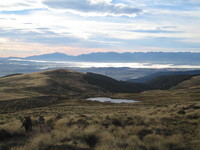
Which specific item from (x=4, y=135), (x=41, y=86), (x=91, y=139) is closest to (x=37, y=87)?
(x=41, y=86)

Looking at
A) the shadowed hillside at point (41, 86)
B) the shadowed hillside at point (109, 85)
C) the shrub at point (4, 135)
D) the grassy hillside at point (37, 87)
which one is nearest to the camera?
the shrub at point (4, 135)

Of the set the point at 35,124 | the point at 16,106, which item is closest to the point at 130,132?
the point at 35,124

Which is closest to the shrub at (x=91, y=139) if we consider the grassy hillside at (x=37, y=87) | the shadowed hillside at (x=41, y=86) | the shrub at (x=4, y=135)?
the shrub at (x=4, y=135)

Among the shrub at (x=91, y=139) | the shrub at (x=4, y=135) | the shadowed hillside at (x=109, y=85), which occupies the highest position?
the shrub at (x=91, y=139)

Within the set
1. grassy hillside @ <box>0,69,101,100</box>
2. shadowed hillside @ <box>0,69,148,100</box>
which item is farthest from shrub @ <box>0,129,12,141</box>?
grassy hillside @ <box>0,69,101,100</box>

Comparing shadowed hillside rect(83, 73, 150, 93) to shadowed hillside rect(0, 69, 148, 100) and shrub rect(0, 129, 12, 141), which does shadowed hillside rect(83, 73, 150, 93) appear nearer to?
shadowed hillside rect(0, 69, 148, 100)

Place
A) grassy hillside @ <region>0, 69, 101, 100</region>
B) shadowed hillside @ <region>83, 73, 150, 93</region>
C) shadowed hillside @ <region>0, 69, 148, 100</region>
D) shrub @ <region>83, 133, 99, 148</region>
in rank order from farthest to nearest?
shadowed hillside @ <region>83, 73, 150, 93</region>, shadowed hillside @ <region>0, 69, 148, 100</region>, grassy hillside @ <region>0, 69, 101, 100</region>, shrub @ <region>83, 133, 99, 148</region>

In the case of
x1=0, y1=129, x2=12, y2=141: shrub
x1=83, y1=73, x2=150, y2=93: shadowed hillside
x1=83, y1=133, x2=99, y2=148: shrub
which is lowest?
x1=83, y1=73, x2=150, y2=93: shadowed hillside

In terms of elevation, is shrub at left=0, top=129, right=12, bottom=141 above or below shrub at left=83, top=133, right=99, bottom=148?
below

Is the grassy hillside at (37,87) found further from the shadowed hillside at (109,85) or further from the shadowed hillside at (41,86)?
the shadowed hillside at (109,85)

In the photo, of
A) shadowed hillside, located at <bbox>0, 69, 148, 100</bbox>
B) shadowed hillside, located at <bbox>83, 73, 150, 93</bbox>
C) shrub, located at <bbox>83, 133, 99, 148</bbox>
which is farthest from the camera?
shadowed hillside, located at <bbox>83, 73, 150, 93</bbox>

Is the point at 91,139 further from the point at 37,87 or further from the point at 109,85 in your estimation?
the point at 109,85

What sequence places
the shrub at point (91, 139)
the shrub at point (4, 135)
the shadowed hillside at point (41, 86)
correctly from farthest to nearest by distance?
1. the shadowed hillside at point (41, 86)
2. the shrub at point (4, 135)
3. the shrub at point (91, 139)

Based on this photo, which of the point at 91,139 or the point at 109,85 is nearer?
the point at 91,139
